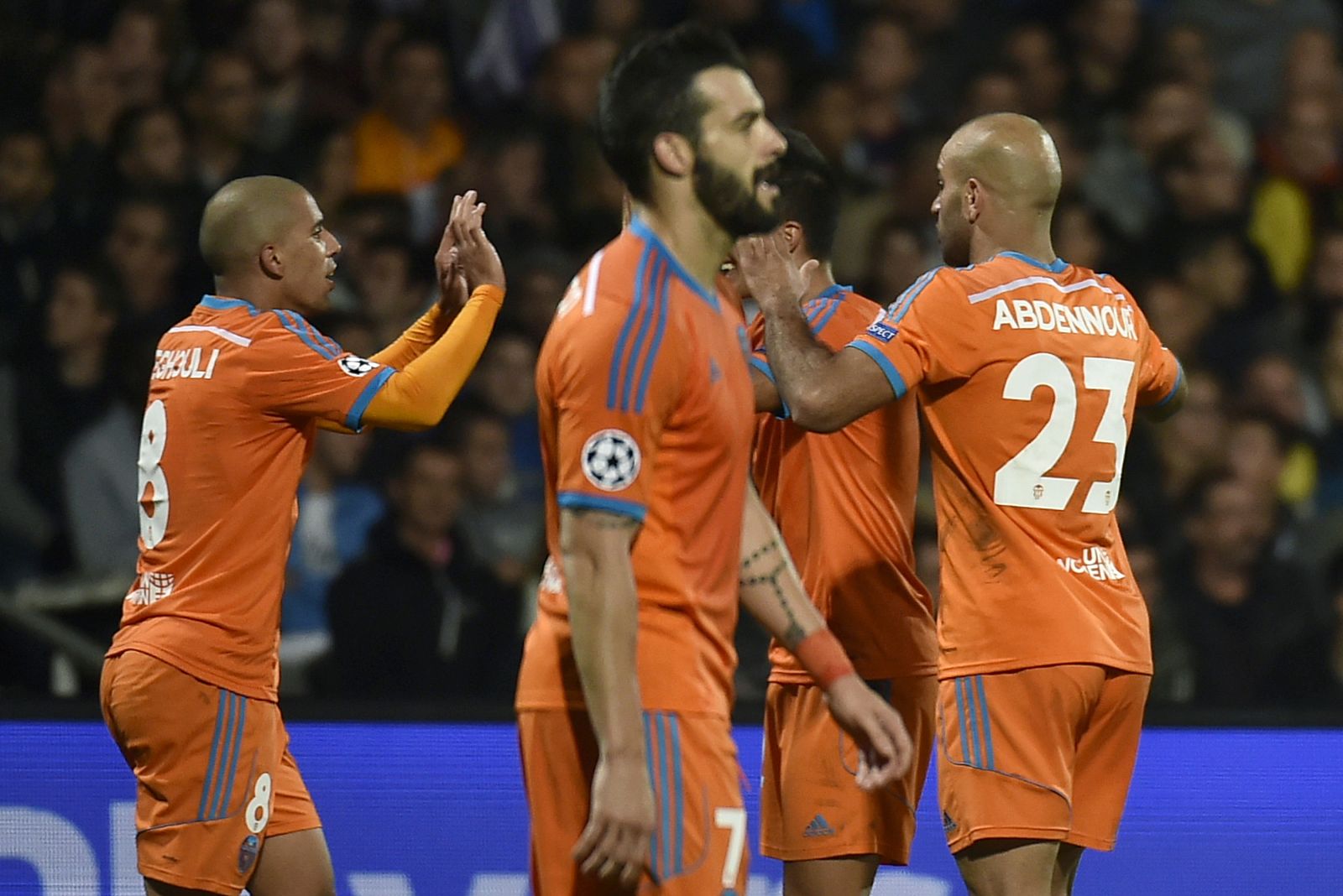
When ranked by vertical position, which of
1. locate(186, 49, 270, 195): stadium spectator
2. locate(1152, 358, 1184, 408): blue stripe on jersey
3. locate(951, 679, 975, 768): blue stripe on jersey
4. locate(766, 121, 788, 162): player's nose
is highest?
locate(186, 49, 270, 195): stadium spectator

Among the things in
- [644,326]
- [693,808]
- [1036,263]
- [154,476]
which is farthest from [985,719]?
[154,476]

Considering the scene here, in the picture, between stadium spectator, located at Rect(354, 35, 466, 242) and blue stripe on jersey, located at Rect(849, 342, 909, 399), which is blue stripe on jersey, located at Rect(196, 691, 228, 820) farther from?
stadium spectator, located at Rect(354, 35, 466, 242)

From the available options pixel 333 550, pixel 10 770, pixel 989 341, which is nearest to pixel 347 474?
pixel 333 550

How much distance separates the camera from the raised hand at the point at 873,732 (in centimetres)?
302

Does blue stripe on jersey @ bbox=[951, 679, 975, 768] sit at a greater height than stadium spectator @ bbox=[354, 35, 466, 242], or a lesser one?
lesser

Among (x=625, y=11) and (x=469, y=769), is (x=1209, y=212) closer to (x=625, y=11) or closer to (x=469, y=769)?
(x=625, y=11)

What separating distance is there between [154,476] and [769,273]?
1.52m

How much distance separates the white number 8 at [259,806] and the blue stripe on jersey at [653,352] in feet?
6.08

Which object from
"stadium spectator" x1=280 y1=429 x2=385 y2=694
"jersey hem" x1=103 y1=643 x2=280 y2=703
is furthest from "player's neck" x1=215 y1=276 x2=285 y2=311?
"stadium spectator" x1=280 y1=429 x2=385 y2=694

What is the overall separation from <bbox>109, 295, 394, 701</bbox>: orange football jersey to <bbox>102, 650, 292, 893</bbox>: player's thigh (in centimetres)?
6

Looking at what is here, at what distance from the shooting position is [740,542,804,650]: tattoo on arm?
10.4ft

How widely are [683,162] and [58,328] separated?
197 inches

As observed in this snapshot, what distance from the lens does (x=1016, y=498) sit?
406 centimetres

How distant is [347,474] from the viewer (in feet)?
23.9
